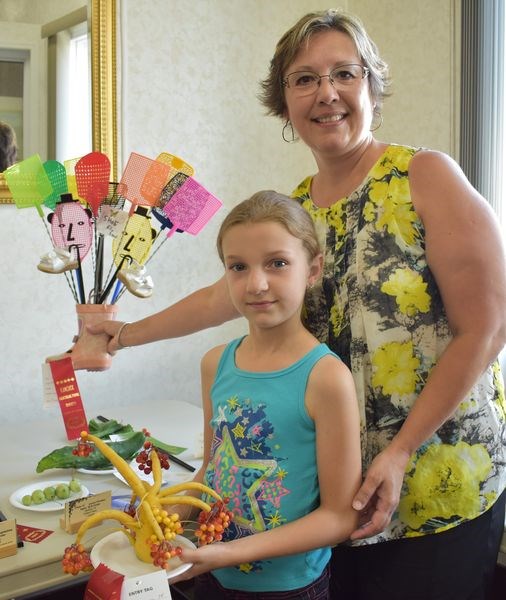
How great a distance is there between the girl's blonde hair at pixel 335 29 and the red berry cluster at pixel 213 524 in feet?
2.47

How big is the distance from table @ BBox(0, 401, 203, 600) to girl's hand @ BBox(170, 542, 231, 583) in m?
0.25

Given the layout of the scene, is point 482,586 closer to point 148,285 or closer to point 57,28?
point 148,285

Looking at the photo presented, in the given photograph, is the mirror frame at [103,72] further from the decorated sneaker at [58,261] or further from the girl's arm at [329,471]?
the girl's arm at [329,471]

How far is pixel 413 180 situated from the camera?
3.69 feet

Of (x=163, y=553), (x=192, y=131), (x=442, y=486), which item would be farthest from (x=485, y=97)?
(x=163, y=553)

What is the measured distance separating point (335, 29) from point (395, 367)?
581 millimetres

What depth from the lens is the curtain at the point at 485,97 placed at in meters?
2.21

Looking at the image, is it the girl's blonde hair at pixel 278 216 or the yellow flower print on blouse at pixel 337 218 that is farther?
the yellow flower print on blouse at pixel 337 218

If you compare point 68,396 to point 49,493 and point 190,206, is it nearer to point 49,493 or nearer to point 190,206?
point 49,493

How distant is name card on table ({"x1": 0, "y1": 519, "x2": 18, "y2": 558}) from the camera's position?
118 centimetres

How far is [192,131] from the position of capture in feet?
8.21

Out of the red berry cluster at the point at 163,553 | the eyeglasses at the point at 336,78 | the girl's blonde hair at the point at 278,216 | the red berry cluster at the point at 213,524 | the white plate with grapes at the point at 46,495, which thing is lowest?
the white plate with grapes at the point at 46,495

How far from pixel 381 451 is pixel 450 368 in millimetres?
192

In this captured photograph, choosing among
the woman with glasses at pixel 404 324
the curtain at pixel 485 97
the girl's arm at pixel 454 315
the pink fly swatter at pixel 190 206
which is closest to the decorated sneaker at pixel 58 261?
the pink fly swatter at pixel 190 206
